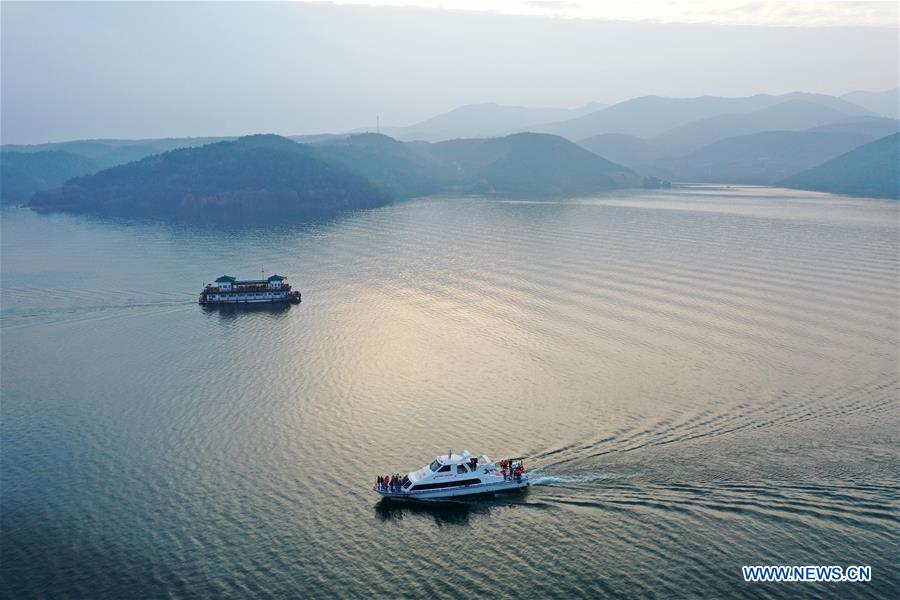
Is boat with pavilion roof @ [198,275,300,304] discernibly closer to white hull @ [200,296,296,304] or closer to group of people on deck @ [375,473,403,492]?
white hull @ [200,296,296,304]

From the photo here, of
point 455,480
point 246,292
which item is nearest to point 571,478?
point 455,480

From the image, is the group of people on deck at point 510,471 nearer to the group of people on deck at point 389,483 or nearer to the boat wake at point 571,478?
the boat wake at point 571,478

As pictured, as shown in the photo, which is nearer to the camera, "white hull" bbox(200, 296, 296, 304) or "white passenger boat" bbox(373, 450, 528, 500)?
"white passenger boat" bbox(373, 450, 528, 500)

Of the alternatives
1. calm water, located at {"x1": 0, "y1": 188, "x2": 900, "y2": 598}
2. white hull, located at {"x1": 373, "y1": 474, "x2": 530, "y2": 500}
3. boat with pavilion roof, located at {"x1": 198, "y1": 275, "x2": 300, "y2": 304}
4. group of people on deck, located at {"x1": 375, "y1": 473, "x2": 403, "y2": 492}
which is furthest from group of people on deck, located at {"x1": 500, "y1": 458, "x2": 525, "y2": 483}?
boat with pavilion roof, located at {"x1": 198, "y1": 275, "x2": 300, "y2": 304}

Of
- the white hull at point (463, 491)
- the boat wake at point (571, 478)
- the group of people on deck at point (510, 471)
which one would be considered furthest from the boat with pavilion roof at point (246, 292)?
the boat wake at point (571, 478)

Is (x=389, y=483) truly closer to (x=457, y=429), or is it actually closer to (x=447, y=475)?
(x=447, y=475)

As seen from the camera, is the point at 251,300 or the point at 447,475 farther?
the point at 251,300
